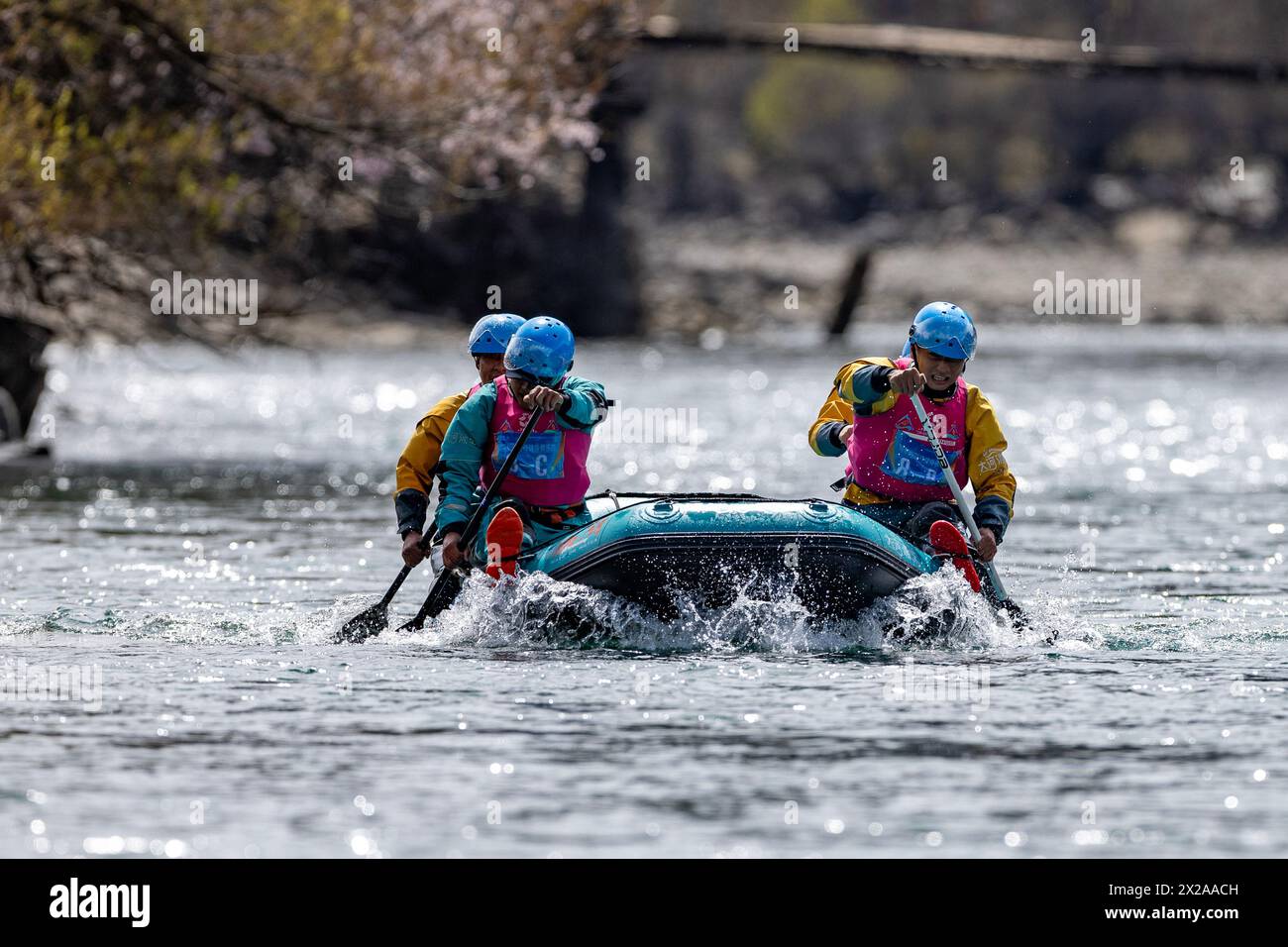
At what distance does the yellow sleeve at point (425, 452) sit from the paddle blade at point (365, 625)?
0.61m

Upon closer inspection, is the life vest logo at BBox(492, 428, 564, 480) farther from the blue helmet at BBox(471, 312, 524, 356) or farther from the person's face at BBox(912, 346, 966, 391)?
the person's face at BBox(912, 346, 966, 391)

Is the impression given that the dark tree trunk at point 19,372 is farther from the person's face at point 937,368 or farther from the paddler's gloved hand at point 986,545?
the paddler's gloved hand at point 986,545

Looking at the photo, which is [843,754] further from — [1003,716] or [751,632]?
[751,632]

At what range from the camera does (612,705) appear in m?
11.1

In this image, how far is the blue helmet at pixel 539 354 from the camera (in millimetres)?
12898

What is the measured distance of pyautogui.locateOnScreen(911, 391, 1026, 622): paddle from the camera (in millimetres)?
12961

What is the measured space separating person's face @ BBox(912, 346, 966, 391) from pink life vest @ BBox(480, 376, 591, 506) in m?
1.71

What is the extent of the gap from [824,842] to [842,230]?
87687 mm

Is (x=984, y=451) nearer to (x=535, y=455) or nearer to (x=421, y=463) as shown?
(x=535, y=455)

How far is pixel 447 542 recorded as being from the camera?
13.0 meters

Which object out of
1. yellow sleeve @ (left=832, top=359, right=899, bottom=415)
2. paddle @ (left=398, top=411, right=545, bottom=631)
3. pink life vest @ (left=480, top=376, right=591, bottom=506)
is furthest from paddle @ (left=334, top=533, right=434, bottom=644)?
A: yellow sleeve @ (left=832, top=359, right=899, bottom=415)

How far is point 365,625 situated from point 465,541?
2.30ft

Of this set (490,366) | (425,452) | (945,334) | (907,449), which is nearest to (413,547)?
(425,452)

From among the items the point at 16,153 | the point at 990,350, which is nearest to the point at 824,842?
the point at 16,153
